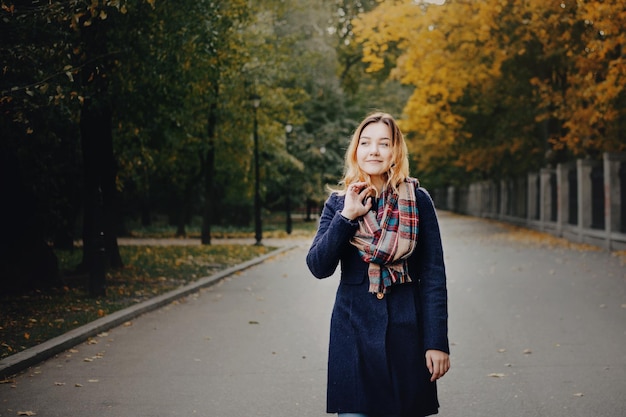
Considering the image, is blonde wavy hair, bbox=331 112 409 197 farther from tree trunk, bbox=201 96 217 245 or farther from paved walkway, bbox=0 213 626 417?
tree trunk, bbox=201 96 217 245

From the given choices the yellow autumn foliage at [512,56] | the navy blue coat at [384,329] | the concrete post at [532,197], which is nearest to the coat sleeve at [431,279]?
the navy blue coat at [384,329]

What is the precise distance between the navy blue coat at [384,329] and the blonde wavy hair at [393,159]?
0.38 feet

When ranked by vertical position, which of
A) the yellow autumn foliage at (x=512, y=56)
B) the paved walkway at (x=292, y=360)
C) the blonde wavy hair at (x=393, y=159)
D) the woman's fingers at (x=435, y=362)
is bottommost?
the paved walkway at (x=292, y=360)

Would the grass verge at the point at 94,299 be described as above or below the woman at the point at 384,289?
below

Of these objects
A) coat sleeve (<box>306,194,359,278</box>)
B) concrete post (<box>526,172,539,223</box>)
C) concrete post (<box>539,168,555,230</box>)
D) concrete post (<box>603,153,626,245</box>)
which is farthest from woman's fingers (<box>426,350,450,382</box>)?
concrete post (<box>526,172,539,223</box>)

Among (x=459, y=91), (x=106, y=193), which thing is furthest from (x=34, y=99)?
(x=459, y=91)

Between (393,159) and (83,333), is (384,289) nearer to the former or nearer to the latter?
(393,159)

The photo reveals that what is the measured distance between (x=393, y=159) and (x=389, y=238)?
0.32 metres

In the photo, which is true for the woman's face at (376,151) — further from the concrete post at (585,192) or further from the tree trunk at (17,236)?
the concrete post at (585,192)

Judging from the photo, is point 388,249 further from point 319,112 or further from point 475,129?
point 319,112

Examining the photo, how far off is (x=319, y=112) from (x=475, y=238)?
18315mm

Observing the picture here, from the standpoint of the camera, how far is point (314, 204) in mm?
53125

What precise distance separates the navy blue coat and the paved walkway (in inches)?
116

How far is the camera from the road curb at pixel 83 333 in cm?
775
